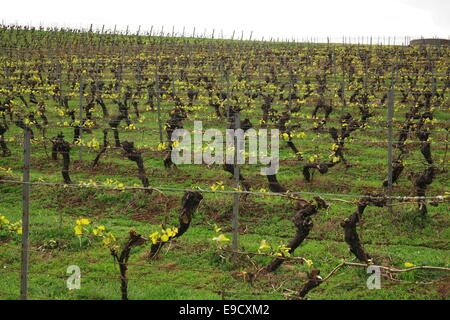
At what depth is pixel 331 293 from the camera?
17.4 ft

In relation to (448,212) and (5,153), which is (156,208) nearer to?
(448,212)

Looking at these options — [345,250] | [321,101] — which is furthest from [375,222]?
[321,101]

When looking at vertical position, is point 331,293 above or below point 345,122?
below

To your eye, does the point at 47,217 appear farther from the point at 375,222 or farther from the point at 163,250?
the point at 375,222

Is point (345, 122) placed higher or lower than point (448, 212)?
higher

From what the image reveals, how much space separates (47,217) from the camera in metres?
7.89

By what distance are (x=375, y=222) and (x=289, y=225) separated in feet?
4.44

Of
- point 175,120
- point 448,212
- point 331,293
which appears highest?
point 175,120

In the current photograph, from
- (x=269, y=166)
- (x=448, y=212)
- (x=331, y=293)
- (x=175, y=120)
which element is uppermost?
(x=175, y=120)

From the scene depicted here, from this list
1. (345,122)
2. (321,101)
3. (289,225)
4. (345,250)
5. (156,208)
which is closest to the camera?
(345,250)

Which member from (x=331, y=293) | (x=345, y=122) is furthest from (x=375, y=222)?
(x=345, y=122)

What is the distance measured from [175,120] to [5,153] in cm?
437
